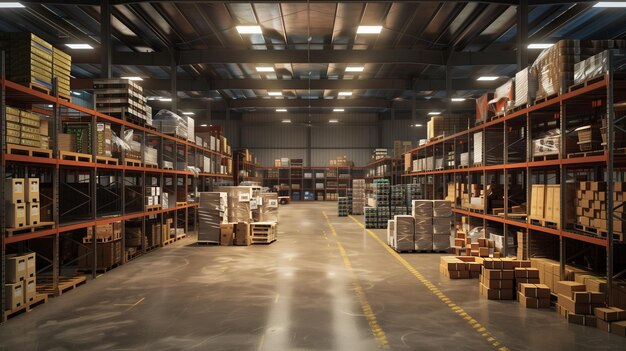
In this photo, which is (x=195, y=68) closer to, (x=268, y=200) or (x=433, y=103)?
(x=268, y=200)

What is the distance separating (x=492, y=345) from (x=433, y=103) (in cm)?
2399

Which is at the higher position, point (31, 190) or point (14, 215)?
point (31, 190)

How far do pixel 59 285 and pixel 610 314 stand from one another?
8.66 metres

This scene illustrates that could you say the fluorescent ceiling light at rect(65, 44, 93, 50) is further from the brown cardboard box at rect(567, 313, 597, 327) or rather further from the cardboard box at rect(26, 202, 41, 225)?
the brown cardboard box at rect(567, 313, 597, 327)

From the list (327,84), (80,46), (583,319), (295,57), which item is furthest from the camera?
(327,84)

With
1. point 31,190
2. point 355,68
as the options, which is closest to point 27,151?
point 31,190

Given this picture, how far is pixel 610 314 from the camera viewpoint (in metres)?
5.25

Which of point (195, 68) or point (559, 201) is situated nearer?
point (559, 201)

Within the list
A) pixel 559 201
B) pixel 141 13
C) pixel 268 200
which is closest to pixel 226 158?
pixel 268 200

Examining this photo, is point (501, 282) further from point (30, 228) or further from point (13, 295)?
point (30, 228)

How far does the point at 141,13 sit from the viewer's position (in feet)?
45.1

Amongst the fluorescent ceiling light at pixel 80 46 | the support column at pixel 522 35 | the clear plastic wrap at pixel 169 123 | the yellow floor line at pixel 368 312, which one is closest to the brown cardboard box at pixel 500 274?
the yellow floor line at pixel 368 312

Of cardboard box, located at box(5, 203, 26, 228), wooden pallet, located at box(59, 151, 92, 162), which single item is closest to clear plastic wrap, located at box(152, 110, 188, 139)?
wooden pallet, located at box(59, 151, 92, 162)

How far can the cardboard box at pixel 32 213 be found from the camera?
6.17 meters
